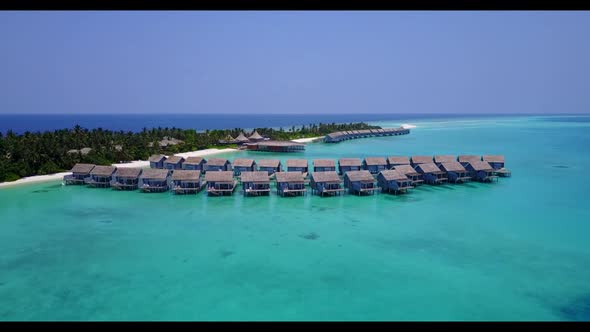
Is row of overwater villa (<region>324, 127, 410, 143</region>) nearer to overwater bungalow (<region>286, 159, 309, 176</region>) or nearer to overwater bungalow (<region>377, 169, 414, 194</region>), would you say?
overwater bungalow (<region>286, 159, 309, 176</region>)

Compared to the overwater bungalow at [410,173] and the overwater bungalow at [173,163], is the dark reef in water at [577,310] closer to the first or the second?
the overwater bungalow at [410,173]

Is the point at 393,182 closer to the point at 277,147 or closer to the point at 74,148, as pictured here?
the point at 277,147

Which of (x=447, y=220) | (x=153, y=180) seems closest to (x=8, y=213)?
(x=153, y=180)

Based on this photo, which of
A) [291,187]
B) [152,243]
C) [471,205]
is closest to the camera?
[152,243]

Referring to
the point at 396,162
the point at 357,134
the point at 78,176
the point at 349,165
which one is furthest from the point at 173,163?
the point at 357,134

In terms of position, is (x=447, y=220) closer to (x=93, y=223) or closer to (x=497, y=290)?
(x=497, y=290)

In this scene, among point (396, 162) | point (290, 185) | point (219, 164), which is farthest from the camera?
point (396, 162)

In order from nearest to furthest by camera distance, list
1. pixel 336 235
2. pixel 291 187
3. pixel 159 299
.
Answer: pixel 159 299 → pixel 336 235 → pixel 291 187
